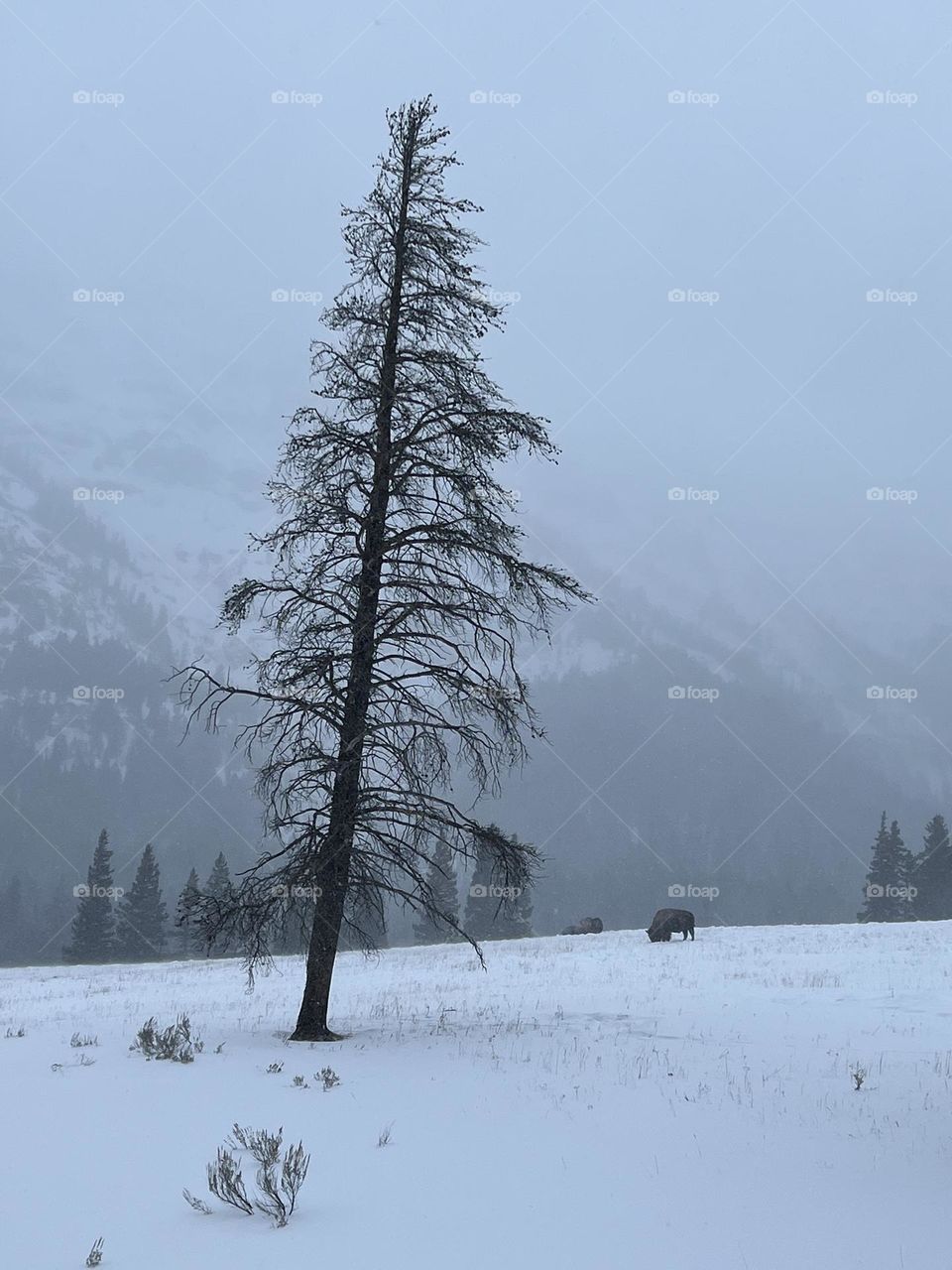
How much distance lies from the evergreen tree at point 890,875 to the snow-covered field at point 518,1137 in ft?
182

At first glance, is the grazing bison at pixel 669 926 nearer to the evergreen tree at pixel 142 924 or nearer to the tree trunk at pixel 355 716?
the tree trunk at pixel 355 716

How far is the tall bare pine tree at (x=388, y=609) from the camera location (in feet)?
38.3

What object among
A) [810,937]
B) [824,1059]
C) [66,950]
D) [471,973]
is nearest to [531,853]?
[824,1059]

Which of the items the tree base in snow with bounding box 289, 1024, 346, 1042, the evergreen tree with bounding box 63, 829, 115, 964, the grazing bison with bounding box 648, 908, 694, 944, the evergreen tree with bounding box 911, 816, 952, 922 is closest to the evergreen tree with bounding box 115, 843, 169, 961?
the evergreen tree with bounding box 63, 829, 115, 964

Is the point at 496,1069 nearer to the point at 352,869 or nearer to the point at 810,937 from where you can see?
the point at 352,869

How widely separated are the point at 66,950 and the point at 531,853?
60437mm

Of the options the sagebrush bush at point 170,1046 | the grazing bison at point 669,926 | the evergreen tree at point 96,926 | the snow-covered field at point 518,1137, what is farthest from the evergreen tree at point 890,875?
the sagebrush bush at point 170,1046

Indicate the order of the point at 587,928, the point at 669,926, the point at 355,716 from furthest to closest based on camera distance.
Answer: the point at 587,928, the point at 669,926, the point at 355,716

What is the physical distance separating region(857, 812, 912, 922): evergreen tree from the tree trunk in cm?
6109

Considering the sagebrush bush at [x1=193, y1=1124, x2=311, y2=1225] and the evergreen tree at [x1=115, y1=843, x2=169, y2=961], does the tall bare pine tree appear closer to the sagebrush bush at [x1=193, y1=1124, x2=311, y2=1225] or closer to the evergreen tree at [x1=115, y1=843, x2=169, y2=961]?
the sagebrush bush at [x1=193, y1=1124, x2=311, y2=1225]

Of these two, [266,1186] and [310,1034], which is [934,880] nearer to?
[310,1034]

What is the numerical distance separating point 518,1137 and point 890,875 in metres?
68.7

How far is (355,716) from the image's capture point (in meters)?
12.0

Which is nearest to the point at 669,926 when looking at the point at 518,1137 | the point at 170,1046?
the point at 170,1046
